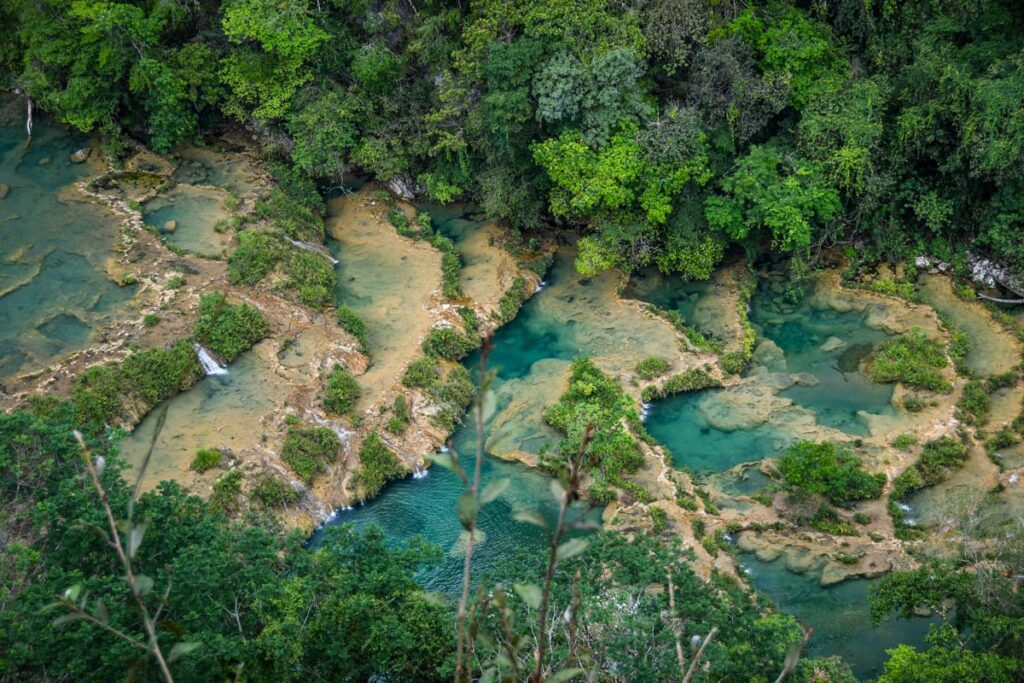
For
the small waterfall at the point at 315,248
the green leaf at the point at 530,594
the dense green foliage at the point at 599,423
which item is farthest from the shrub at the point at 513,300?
the green leaf at the point at 530,594

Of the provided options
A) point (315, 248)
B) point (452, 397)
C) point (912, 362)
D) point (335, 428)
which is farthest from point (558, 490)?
point (315, 248)

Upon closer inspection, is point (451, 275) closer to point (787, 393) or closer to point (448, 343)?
point (448, 343)

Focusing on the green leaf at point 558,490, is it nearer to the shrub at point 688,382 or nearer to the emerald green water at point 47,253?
the shrub at point 688,382

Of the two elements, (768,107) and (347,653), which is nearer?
(347,653)

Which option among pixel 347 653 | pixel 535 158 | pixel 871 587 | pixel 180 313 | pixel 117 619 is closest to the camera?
pixel 117 619

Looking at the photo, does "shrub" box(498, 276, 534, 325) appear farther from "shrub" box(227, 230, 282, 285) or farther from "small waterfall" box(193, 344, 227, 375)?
"small waterfall" box(193, 344, 227, 375)

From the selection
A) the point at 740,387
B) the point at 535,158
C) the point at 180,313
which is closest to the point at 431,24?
the point at 535,158

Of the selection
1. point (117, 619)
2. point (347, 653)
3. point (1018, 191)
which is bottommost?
point (347, 653)

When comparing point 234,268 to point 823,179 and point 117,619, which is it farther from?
point 823,179
